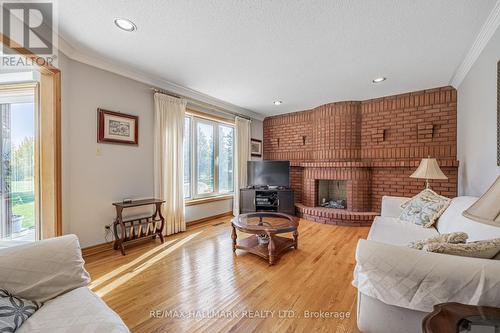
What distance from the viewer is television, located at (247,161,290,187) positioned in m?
4.52

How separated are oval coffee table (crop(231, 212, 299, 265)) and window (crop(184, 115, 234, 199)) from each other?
153 cm

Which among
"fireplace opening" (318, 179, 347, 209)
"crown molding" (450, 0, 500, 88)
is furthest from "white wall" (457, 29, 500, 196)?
"fireplace opening" (318, 179, 347, 209)

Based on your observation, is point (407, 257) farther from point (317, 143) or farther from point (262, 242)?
point (317, 143)

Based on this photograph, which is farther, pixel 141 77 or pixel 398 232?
pixel 141 77

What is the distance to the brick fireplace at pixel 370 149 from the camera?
136 inches

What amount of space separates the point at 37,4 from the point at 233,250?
9.65ft

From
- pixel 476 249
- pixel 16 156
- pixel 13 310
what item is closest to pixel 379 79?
pixel 476 249

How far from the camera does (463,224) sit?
177 cm

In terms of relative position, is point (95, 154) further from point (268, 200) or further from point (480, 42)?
point (480, 42)

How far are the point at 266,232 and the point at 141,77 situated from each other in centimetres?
267

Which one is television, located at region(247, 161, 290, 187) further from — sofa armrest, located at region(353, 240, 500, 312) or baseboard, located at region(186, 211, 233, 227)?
sofa armrest, located at region(353, 240, 500, 312)

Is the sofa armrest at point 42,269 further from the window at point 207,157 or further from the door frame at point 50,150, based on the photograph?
the window at point 207,157

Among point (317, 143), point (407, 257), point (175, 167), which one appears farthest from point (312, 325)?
point (317, 143)

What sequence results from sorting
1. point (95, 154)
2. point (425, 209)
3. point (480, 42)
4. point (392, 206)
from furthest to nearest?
point (392, 206), point (95, 154), point (425, 209), point (480, 42)
